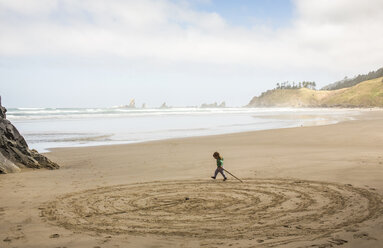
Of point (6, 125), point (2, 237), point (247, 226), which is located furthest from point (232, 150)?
point (2, 237)

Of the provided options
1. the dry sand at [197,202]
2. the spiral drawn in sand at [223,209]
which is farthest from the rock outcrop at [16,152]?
the spiral drawn in sand at [223,209]

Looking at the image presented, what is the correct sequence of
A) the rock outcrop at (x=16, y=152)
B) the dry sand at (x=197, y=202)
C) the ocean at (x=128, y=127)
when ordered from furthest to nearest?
the ocean at (x=128, y=127), the rock outcrop at (x=16, y=152), the dry sand at (x=197, y=202)

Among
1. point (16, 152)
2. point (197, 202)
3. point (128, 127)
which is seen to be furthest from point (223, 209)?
point (128, 127)

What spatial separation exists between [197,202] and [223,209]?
2.99 feet

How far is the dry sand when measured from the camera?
6.29m

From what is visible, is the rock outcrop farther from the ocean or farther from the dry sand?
the ocean

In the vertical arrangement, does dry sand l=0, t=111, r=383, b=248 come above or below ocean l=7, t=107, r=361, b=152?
below

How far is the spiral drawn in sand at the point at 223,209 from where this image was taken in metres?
6.70

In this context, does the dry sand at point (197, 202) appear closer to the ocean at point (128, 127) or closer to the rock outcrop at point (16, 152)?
the rock outcrop at point (16, 152)

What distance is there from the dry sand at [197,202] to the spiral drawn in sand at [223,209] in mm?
22

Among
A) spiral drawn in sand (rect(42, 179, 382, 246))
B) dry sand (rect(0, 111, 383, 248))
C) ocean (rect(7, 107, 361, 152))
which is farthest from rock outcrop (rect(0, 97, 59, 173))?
spiral drawn in sand (rect(42, 179, 382, 246))

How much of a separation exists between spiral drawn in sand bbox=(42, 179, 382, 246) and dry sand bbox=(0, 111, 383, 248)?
0.02 m

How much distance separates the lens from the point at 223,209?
839 cm

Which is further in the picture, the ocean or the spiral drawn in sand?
the ocean
